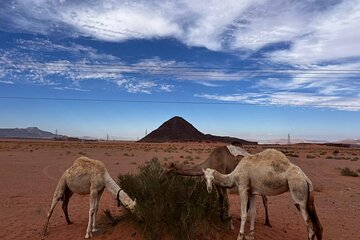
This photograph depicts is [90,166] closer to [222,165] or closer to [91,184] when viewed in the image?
[91,184]

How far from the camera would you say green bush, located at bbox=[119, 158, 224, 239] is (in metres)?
9.20

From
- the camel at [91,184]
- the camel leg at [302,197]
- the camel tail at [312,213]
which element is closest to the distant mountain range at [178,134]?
the camel at [91,184]

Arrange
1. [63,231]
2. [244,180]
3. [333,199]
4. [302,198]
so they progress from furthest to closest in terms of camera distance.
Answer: [333,199]
[63,231]
[244,180]
[302,198]

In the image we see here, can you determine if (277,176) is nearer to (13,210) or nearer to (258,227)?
(258,227)

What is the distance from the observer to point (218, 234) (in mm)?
9680

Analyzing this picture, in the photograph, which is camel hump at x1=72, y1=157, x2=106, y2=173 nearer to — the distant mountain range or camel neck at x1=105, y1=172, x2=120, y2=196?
camel neck at x1=105, y1=172, x2=120, y2=196

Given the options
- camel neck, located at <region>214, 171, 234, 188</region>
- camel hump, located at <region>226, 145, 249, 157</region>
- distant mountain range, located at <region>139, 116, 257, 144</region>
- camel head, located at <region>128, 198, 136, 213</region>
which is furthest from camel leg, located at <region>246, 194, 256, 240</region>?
distant mountain range, located at <region>139, 116, 257, 144</region>

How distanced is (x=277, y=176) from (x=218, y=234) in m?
2.11

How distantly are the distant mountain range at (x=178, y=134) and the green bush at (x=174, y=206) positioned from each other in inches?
4992

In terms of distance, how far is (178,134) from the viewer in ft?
475

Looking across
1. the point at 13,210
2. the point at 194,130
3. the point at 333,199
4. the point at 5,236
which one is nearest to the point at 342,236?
the point at 333,199

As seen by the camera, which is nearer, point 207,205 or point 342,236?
point 207,205

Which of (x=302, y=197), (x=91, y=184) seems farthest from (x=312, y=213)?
(x=91, y=184)

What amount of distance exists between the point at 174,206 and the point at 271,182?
Result: 2320mm
